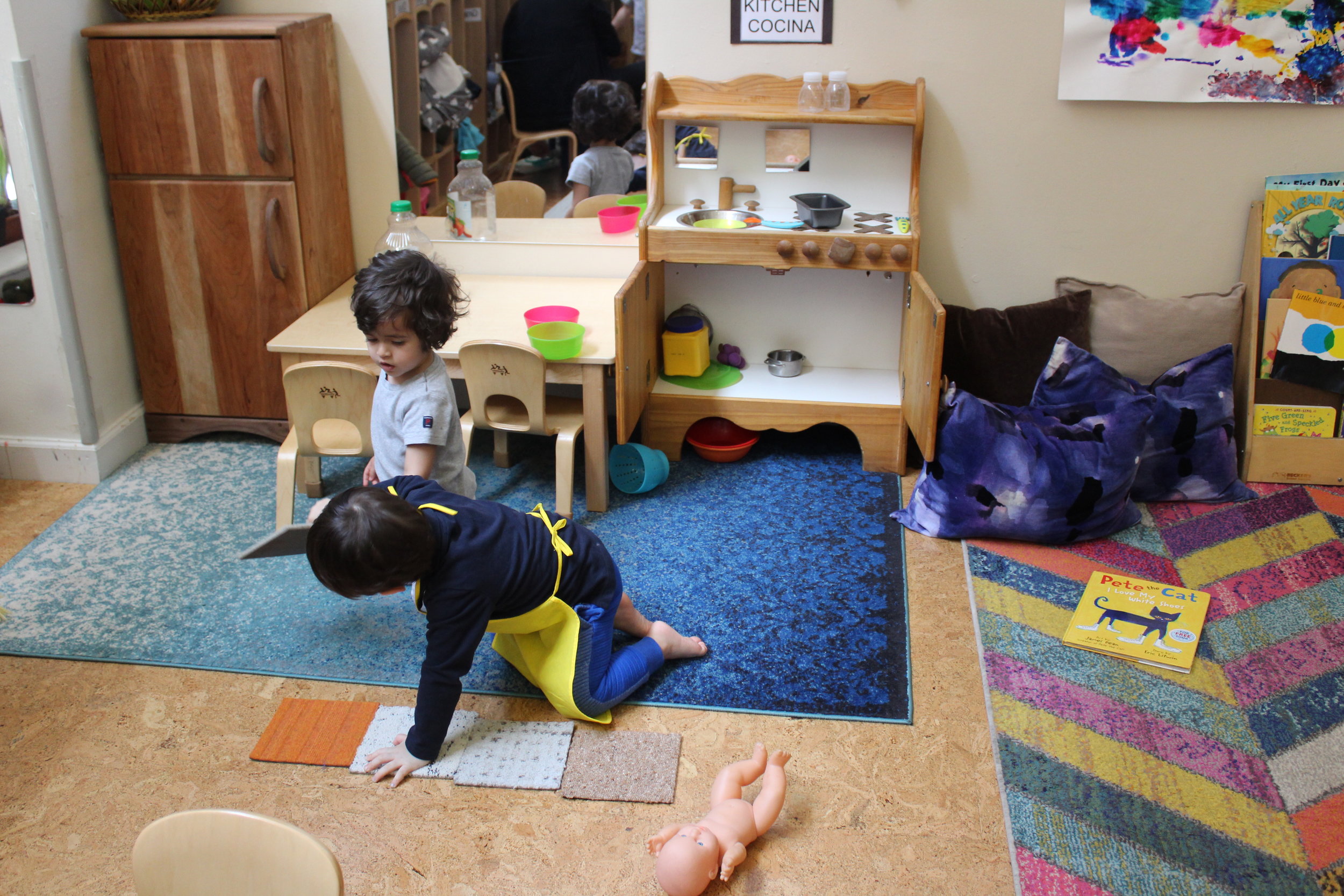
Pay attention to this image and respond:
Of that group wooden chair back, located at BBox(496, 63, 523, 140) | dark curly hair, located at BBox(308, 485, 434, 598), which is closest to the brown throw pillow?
wooden chair back, located at BBox(496, 63, 523, 140)

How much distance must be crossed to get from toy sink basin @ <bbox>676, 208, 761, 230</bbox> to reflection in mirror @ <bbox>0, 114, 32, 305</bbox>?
192 cm

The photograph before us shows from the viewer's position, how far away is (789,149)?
11.1 feet

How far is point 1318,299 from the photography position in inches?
127

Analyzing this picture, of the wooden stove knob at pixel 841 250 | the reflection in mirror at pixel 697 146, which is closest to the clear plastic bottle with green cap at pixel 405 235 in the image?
the reflection in mirror at pixel 697 146

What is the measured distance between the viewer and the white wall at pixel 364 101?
133 inches

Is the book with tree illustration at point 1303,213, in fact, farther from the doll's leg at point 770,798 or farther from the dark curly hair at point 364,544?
the dark curly hair at point 364,544

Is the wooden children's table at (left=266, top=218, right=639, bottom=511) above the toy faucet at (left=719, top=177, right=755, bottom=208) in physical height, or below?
below

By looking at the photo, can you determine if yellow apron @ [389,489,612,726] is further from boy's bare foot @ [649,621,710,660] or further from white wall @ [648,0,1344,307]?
white wall @ [648,0,1344,307]

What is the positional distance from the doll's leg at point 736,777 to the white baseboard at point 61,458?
2.34 metres

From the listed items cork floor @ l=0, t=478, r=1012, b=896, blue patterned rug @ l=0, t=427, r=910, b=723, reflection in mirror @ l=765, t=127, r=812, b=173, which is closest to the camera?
cork floor @ l=0, t=478, r=1012, b=896

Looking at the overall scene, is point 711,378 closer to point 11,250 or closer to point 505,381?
point 505,381

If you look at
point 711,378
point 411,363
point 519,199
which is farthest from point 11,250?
point 711,378

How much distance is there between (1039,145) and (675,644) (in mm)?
1942

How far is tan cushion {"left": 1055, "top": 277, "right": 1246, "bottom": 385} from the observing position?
10.9 feet
